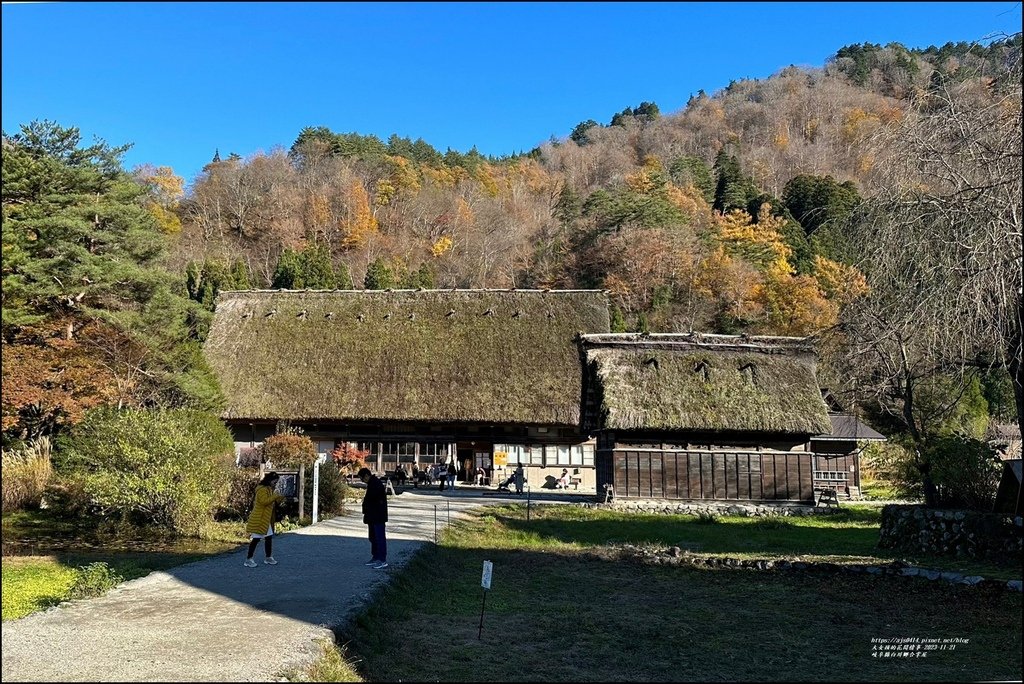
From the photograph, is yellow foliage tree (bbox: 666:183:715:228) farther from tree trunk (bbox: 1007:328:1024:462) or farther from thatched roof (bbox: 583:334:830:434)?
tree trunk (bbox: 1007:328:1024:462)

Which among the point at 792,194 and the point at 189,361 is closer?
the point at 189,361

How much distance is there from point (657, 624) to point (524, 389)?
24.2m

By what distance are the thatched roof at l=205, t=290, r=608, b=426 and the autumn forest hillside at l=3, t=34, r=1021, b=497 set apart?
3.28m

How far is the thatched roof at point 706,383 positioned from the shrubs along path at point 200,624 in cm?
1570

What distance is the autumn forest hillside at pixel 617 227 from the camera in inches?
397

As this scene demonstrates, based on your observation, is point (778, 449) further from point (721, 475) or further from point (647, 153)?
point (647, 153)

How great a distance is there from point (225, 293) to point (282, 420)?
11099mm

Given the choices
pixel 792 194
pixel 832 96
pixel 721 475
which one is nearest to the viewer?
pixel 721 475

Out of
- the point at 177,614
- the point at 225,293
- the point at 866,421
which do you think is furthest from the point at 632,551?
the point at 225,293

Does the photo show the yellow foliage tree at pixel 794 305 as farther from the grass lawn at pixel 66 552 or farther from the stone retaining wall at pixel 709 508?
the grass lawn at pixel 66 552

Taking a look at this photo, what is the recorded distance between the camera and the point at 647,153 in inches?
3327

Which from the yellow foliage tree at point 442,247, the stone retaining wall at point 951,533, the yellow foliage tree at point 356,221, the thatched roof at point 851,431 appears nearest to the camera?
the stone retaining wall at point 951,533

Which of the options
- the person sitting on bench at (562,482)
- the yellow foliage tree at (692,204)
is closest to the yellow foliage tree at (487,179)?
the yellow foliage tree at (692,204)

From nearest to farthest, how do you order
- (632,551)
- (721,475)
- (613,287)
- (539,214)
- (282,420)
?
(632,551) → (721,475) → (282,420) → (613,287) → (539,214)
